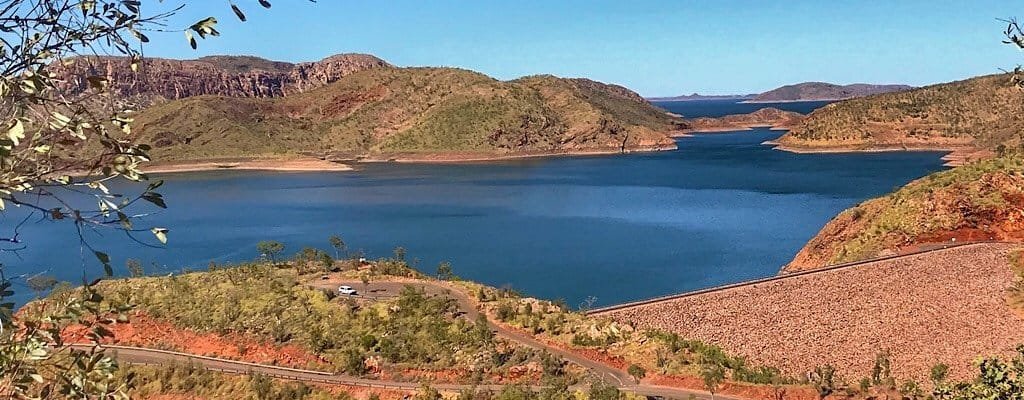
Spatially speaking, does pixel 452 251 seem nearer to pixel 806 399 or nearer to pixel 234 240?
pixel 234 240

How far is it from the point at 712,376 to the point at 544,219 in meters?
59.6

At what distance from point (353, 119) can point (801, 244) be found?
146 metres

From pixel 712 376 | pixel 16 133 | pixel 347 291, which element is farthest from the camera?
pixel 347 291

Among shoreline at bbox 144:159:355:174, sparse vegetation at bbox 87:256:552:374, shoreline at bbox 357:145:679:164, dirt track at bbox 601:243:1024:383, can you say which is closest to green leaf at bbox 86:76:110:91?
sparse vegetation at bbox 87:256:552:374

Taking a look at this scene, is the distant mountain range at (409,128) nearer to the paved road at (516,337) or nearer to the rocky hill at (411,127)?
the rocky hill at (411,127)

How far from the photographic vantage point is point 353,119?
191m

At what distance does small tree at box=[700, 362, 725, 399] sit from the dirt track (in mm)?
2926

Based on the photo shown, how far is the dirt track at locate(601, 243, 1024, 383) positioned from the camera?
2622 cm

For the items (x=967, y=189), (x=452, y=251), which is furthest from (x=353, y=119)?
(x=967, y=189)

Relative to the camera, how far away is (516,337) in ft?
90.9

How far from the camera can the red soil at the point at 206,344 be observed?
1064 inches

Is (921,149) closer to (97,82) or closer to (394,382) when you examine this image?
(394,382)

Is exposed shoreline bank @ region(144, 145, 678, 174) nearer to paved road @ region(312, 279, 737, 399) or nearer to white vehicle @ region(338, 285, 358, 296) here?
paved road @ region(312, 279, 737, 399)

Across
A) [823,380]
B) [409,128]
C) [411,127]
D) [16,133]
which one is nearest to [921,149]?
[411,127]
